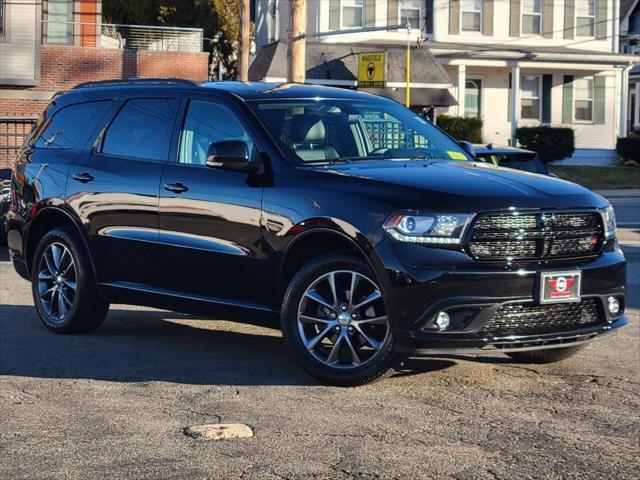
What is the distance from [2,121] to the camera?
79.2 ft

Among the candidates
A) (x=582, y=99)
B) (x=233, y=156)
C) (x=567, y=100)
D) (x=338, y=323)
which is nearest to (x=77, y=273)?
(x=233, y=156)

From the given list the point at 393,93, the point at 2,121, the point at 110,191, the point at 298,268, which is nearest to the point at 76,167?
the point at 110,191

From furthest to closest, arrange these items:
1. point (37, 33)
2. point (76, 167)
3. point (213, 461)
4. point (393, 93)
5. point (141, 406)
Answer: point (393, 93)
point (37, 33)
point (76, 167)
point (141, 406)
point (213, 461)

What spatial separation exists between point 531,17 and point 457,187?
117 feet

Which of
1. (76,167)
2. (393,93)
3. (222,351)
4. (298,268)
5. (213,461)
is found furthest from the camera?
(393,93)

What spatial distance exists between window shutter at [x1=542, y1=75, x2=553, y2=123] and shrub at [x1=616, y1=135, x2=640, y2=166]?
110 inches

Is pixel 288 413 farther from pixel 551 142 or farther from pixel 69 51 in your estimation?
pixel 551 142

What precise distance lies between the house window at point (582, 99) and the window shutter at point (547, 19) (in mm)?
2442

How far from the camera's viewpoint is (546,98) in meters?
42.1

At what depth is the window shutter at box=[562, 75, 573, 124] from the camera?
1660 inches

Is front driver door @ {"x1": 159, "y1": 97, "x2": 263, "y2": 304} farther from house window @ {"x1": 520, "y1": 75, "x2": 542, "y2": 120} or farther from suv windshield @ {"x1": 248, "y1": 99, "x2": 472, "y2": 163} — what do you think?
house window @ {"x1": 520, "y1": 75, "x2": 542, "y2": 120}

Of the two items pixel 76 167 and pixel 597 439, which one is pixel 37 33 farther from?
pixel 597 439

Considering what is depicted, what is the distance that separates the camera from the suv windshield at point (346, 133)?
23.9 ft

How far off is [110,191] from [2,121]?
1714 centimetres
